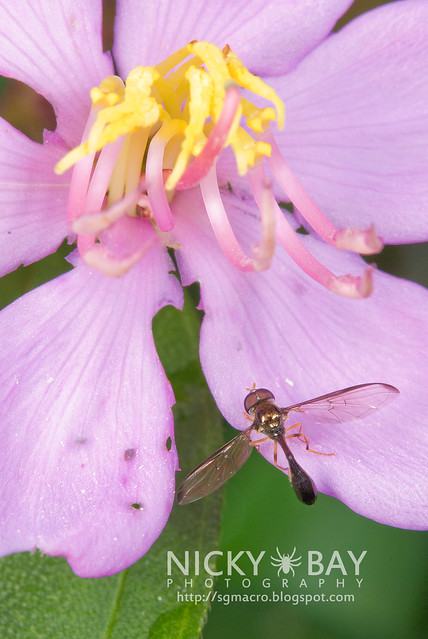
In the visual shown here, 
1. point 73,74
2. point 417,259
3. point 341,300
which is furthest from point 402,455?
point 73,74

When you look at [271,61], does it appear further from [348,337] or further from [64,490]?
[64,490]

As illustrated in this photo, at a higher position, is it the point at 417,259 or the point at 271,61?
the point at 271,61

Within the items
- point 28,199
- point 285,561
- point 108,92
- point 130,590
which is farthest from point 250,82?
point 285,561

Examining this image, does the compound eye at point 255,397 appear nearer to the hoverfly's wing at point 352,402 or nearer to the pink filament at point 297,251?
the hoverfly's wing at point 352,402

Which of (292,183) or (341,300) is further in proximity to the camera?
(341,300)

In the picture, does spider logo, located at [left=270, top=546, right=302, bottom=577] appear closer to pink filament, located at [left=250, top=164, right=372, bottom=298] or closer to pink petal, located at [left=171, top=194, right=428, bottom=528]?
pink petal, located at [left=171, top=194, right=428, bottom=528]

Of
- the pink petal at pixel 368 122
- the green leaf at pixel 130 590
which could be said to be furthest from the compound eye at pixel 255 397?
the pink petal at pixel 368 122

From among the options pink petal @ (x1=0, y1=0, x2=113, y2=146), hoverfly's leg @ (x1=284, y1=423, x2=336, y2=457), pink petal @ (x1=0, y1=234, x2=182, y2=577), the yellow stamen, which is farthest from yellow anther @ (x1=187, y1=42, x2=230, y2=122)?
hoverfly's leg @ (x1=284, y1=423, x2=336, y2=457)
